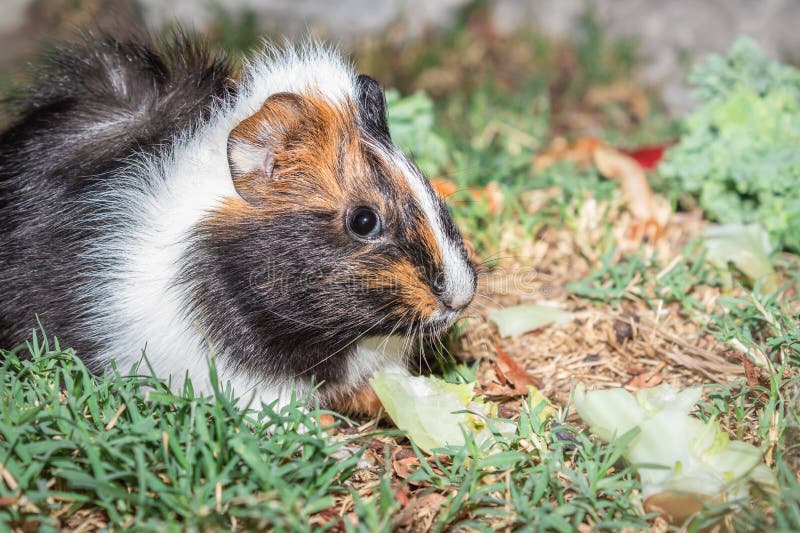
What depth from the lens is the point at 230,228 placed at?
8.31 ft

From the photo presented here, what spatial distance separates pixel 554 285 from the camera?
3.85 meters

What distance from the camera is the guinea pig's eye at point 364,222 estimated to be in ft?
8.25

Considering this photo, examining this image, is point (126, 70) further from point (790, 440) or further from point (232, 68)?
point (790, 440)

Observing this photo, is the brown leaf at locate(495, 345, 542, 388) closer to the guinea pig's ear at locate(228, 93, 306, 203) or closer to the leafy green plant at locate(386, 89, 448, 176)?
the guinea pig's ear at locate(228, 93, 306, 203)

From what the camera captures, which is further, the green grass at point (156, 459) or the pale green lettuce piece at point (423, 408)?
the pale green lettuce piece at point (423, 408)

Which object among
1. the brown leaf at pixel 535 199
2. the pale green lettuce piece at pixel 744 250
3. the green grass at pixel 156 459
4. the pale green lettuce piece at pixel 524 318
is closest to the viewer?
the green grass at pixel 156 459

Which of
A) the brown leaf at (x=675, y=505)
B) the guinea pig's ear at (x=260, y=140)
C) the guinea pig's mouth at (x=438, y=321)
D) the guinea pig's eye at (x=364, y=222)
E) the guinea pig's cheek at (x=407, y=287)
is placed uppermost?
the guinea pig's ear at (x=260, y=140)

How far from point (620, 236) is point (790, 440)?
1.73 m

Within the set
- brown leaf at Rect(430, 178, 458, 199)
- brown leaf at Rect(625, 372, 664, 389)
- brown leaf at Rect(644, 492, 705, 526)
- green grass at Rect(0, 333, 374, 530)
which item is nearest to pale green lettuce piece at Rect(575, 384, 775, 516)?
brown leaf at Rect(644, 492, 705, 526)

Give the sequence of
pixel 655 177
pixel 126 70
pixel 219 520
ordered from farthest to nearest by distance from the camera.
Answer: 1. pixel 655 177
2. pixel 126 70
3. pixel 219 520

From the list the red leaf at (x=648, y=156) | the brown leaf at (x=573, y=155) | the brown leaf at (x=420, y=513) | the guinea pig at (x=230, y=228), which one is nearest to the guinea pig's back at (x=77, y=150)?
the guinea pig at (x=230, y=228)

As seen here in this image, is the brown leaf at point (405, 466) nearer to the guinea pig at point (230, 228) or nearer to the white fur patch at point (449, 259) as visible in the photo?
the guinea pig at point (230, 228)

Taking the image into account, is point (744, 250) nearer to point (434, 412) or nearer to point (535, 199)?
point (535, 199)

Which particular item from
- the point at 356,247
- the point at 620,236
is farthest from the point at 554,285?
the point at 356,247
